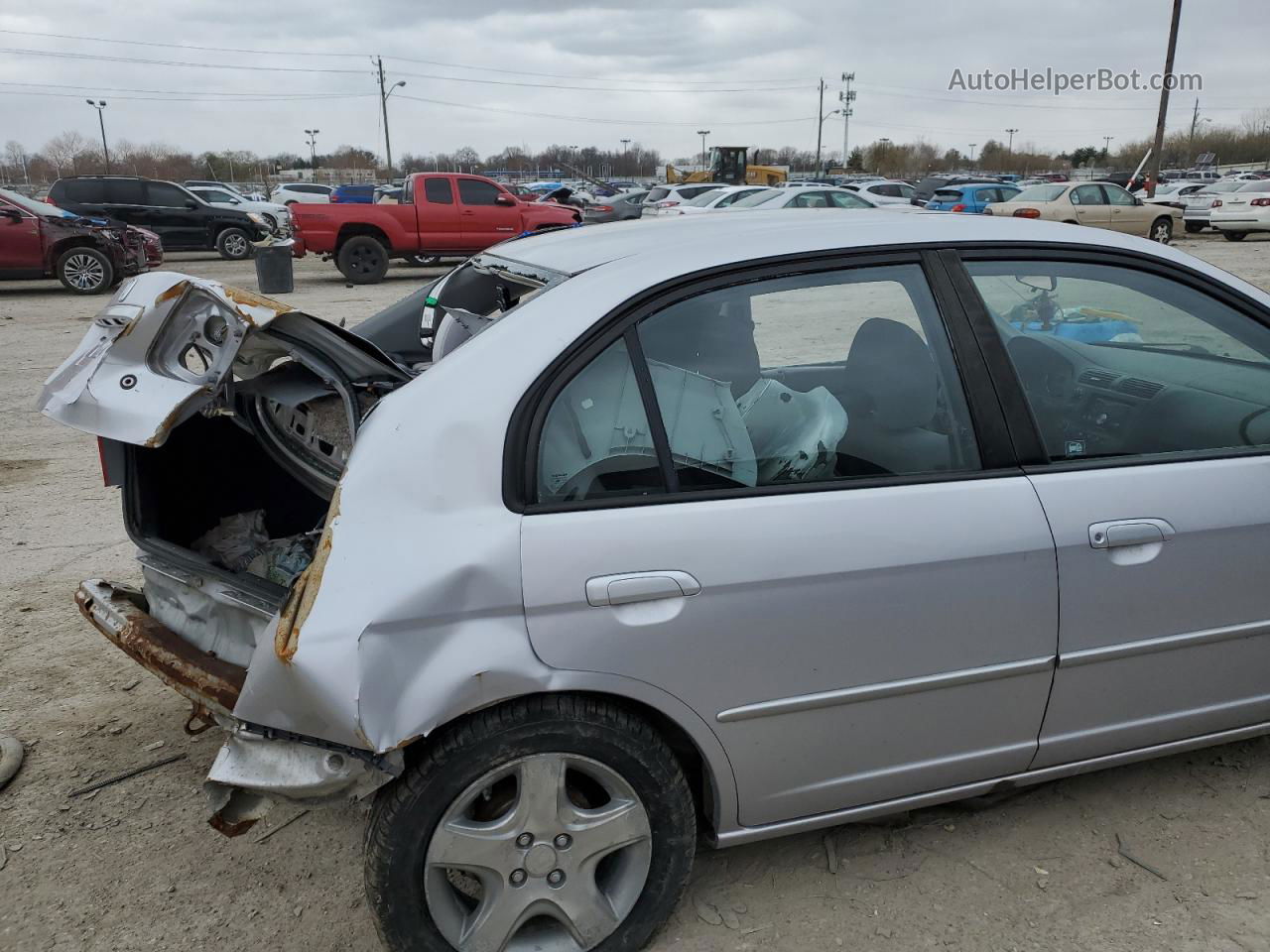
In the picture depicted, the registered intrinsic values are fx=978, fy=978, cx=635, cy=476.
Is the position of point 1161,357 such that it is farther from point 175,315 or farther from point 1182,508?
point 175,315

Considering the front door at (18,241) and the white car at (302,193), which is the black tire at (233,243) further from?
the white car at (302,193)

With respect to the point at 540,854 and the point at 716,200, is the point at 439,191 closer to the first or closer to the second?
the point at 716,200

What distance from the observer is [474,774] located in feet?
6.74

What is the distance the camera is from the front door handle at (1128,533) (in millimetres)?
2340

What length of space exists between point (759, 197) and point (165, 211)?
1211 cm

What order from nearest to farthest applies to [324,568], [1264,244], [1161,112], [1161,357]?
1. [324,568]
2. [1161,357]
3. [1264,244]
4. [1161,112]

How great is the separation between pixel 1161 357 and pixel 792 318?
1258 mm

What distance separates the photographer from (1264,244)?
22922 mm

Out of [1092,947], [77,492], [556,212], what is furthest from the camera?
[556,212]

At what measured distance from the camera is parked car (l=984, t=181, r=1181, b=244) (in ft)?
63.8

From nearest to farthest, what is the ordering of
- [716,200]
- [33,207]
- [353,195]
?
1. [33,207]
2. [716,200]
3. [353,195]

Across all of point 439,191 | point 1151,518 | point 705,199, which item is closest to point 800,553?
point 1151,518

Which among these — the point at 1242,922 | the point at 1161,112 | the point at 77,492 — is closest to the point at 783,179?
the point at 1161,112

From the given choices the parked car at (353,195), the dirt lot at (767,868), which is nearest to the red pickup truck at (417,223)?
the parked car at (353,195)
